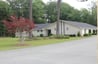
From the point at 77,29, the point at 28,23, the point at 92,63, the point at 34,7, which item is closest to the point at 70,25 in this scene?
the point at 77,29

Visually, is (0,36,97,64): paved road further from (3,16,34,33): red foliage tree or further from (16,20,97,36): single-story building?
(16,20,97,36): single-story building

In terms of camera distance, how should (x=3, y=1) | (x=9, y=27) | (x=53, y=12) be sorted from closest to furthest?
1. (x=9, y=27)
2. (x=3, y=1)
3. (x=53, y=12)

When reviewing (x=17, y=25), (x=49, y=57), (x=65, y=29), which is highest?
(x=17, y=25)

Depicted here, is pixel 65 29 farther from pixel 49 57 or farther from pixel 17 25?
pixel 49 57

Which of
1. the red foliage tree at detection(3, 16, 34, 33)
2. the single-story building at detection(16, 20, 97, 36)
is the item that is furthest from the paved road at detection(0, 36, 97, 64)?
the single-story building at detection(16, 20, 97, 36)

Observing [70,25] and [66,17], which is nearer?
[70,25]

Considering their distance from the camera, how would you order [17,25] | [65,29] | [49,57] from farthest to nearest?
[65,29] < [17,25] < [49,57]

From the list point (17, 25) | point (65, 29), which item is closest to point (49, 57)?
point (17, 25)

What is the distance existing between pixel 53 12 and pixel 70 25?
23.6m

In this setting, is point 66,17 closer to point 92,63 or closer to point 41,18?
point 41,18

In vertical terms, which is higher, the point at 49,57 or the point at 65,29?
the point at 49,57

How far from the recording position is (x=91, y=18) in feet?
282

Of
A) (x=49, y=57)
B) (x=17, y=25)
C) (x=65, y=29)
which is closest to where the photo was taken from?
(x=49, y=57)

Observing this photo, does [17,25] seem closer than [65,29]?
Yes
